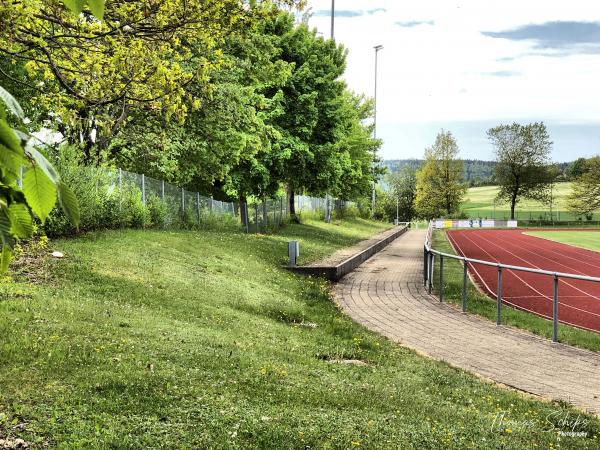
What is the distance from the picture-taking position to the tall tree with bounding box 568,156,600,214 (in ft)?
316

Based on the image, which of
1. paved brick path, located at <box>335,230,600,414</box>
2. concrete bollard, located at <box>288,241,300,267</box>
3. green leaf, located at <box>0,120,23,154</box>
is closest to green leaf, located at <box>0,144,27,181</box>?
green leaf, located at <box>0,120,23,154</box>

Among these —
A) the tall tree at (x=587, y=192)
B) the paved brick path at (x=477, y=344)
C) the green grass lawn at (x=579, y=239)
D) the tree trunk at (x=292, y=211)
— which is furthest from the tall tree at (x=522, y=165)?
the paved brick path at (x=477, y=344)

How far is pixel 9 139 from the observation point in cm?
128

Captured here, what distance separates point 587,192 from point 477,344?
320ft

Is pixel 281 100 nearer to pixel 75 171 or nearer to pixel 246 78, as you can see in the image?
pixel 246 78

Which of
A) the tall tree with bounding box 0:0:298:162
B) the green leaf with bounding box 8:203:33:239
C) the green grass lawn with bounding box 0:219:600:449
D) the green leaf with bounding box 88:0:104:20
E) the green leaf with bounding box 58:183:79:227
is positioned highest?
the tall tree with bounding box 0:0:298:162

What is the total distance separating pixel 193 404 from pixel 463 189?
10447 cm

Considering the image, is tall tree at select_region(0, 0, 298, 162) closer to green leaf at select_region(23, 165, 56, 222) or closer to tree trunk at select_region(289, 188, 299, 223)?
green leaf at select_region(23, 165, 56, 222)

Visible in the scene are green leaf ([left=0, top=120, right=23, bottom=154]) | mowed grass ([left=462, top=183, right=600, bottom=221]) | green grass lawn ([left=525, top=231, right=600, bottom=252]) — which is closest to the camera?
green leaf ([left=0, top=120, right=23, bottom=154])

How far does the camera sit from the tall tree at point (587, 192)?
9631 cm

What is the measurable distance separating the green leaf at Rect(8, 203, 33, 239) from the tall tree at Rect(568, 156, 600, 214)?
105667mm

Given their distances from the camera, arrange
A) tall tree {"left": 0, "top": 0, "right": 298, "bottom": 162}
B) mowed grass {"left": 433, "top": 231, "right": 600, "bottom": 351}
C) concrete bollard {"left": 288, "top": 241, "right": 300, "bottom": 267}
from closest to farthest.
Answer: tall tree {"left": 0, "top": 0, "right": 298, "bottom": 162} < mowed grass {"left": 433, "top": 231, "right": 600, "bottom": 351} < concrete bollard {"left": 288, "top": 241, "right": 300, "bottom": 267}

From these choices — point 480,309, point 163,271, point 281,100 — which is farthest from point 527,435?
point 281,100

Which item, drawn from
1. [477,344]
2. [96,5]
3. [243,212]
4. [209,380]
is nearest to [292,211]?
[243,212]
